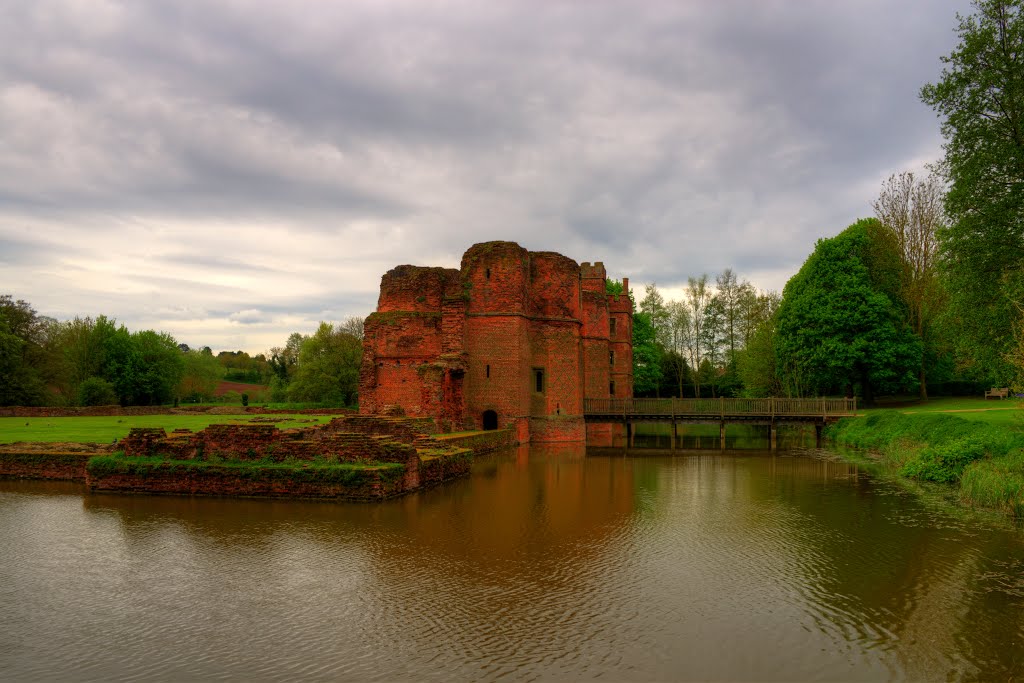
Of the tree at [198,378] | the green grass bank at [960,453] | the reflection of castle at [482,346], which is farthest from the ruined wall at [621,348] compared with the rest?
the tree at [198,378]

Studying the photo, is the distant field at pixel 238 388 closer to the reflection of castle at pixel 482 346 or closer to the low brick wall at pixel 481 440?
the reflection of castle at pixel 482 346

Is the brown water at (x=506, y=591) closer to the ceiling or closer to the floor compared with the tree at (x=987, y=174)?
closer to the floor

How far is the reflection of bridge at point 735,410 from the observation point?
30.6 m

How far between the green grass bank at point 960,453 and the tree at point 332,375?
39.7 meters

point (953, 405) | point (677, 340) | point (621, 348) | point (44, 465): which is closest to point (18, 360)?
point (44, 465)

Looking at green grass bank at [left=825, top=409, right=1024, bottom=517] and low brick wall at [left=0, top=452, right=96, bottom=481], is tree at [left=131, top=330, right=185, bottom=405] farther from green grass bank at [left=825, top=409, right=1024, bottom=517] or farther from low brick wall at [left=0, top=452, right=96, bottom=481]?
green grass bank at [left=825, top=409, right=1024, bottom=517]

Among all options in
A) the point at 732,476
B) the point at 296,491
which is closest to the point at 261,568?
the point at 296,491

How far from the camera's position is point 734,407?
31.4 m

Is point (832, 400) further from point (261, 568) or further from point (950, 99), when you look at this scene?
point (261, 568)

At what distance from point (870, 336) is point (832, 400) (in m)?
5.93

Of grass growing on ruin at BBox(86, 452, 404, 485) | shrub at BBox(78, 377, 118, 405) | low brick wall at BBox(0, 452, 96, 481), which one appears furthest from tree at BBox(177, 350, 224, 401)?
grass growing on ruin at BBox(86, 452, 404, 485)

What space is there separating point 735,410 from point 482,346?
1300 cm

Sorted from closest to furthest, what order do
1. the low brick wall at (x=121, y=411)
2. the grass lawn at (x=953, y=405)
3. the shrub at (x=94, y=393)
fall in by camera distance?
the grass lawn at (x=953, y=405), the low brick wall at (x=121, y=411), the shrub at (x=94, y=393)

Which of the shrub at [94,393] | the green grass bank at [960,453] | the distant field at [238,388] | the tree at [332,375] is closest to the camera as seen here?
the green grass bank at [960,453]
